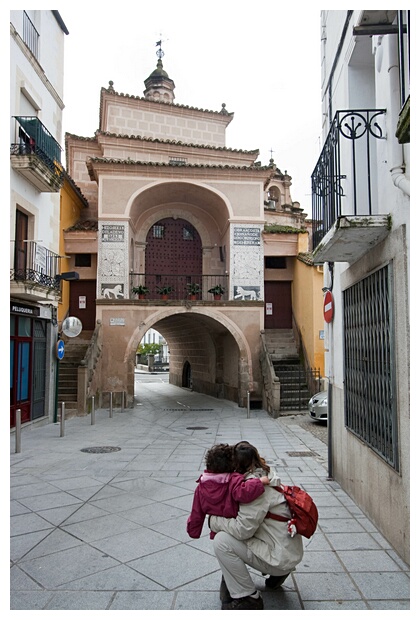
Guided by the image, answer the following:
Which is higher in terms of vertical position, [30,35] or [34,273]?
[30,35]

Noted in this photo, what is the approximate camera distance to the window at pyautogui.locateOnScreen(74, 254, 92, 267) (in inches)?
798

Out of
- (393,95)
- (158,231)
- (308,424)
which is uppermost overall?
(158,231)

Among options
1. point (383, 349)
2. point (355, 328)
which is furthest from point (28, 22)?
point (383, 349)

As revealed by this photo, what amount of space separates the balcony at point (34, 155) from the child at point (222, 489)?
9.79 meters

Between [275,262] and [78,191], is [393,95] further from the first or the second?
[78,191]

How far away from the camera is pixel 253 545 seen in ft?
10.9

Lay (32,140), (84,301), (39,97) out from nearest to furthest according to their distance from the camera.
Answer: (32,140) → (39,97) → (84,301)

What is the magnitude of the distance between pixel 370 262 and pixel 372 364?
1.10 metres

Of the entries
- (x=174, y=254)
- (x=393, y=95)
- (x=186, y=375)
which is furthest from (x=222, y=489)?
(x=186, y=375)

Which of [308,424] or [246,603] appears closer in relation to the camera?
[246,603]

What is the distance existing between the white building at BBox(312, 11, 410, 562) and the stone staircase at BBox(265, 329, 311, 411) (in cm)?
908

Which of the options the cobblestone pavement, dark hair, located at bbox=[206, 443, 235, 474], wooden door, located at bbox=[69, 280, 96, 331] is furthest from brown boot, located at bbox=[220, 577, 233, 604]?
wooden door, located at bbox=[69, 280, 96, 331]

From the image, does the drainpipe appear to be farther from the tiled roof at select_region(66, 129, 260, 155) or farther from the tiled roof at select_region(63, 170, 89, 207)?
the tiled roof at select_region(66, 129, 260, 155)

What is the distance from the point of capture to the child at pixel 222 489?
327 centimetres
